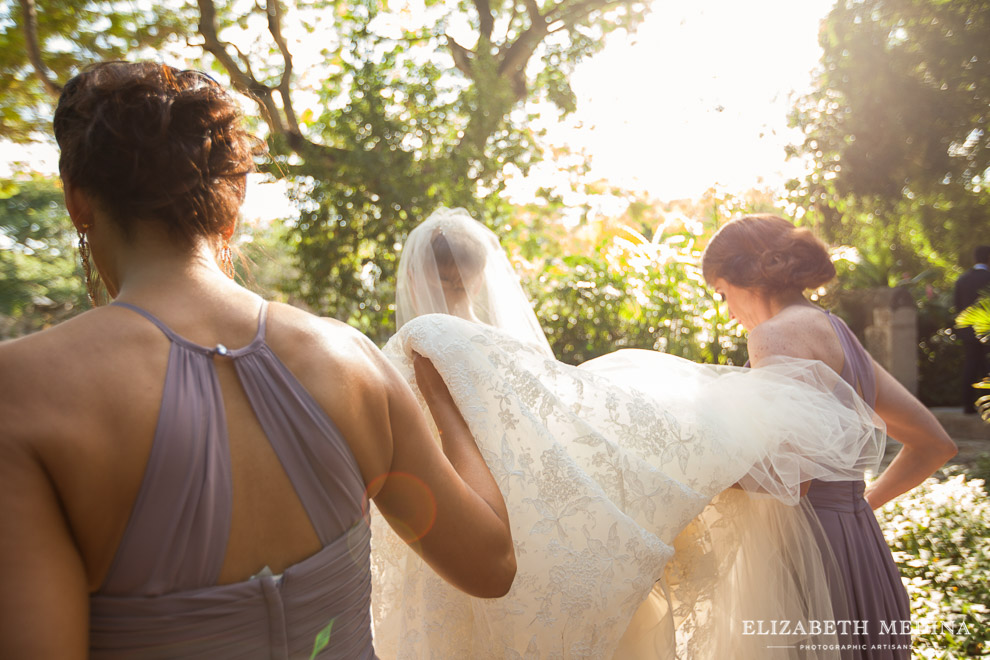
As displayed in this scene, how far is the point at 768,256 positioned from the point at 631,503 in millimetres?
1175

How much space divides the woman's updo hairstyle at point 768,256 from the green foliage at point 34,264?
16.4 m

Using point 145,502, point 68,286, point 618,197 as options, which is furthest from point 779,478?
point 68,286

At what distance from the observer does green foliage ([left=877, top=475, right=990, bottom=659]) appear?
12.1ft

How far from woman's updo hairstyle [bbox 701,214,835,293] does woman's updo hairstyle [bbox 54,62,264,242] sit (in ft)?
6.63

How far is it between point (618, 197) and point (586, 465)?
909 cm

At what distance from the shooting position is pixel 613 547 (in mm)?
1854

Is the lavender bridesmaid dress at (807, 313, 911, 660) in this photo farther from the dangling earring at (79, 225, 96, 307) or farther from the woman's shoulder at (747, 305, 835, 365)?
the dangling earring at (79, 225, 96, 307)

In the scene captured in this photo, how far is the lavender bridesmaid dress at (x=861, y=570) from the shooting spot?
2348 mm

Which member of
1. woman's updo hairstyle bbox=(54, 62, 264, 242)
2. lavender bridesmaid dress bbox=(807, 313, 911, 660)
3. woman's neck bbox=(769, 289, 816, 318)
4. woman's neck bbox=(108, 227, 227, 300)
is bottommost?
lavender bridesmaid dress bbox=(807, 313, 911, 660)

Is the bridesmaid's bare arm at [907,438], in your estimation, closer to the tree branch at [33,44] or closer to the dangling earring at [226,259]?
the dangling earring at [226,259]

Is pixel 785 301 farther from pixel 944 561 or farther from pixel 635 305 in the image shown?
pixel 635 305

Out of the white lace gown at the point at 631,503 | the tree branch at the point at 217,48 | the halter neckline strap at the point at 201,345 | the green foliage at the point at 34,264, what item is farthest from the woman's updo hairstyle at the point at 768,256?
the green foliage at the point at 34,264

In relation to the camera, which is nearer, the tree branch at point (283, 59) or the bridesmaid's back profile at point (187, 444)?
the bridesmaid's back profile at point (187, 444)

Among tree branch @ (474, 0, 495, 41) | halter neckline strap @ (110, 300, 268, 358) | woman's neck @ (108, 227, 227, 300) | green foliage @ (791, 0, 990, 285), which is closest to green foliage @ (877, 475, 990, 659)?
halter neckline strap @ (110, 300, 268, 358)
